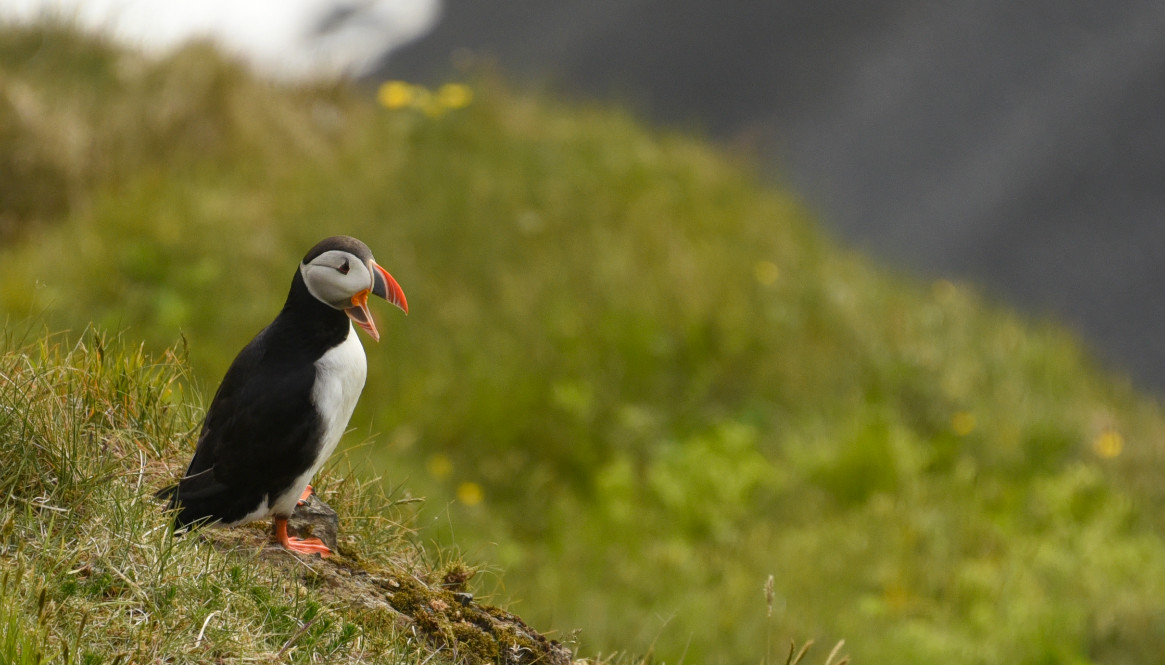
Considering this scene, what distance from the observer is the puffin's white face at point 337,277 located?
9.11ft

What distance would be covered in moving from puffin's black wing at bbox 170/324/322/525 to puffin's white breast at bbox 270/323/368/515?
2 centimetres

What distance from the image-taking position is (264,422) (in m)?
2.88

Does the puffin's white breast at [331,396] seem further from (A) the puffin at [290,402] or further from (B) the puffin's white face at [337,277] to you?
(B) the puffin's white face at [337,277]

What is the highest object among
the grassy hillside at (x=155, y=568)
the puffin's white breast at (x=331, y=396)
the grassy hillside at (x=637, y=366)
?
the grassy hillside at (x=637, y=366)

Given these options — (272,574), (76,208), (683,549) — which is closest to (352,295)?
(272,574)

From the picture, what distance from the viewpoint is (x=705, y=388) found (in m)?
7.04

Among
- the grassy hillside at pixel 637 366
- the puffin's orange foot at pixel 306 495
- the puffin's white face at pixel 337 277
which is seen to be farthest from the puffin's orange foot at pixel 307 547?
the grassy hillside at pixel 637 366

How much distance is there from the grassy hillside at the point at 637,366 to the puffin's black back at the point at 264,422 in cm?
223

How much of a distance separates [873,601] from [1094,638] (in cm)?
101

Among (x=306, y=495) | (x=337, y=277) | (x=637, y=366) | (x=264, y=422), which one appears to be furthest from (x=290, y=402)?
(x=637, y=366)

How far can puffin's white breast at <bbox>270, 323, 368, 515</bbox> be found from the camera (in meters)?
2.93

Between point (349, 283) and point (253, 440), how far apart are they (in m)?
0.50

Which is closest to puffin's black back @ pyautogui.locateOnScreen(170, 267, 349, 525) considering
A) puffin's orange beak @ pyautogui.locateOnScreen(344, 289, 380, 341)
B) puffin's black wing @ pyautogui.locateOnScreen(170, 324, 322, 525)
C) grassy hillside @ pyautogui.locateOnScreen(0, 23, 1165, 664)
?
puffin's black wing @ pyautogui.locateOnScreen(170, 324, 322, 525)

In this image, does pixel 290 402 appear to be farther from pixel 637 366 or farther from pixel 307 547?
pixel 637 366
